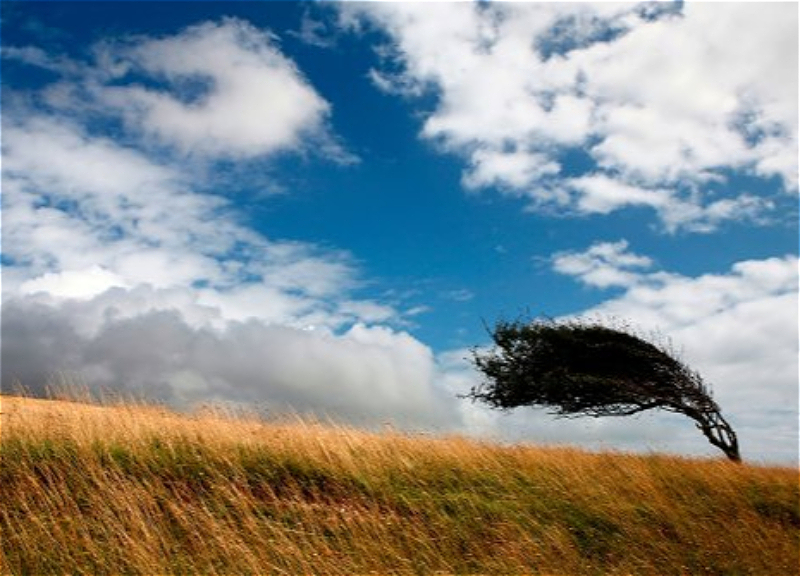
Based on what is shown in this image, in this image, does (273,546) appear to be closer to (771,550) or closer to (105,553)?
(105,553)

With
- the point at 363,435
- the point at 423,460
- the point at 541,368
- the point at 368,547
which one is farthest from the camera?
the point at 541,368

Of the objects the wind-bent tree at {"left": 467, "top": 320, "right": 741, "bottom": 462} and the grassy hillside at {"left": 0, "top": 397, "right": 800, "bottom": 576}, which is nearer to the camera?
the grassy hillside at {"left": 0, "top": 397, "right": 800, "bottom": 576}

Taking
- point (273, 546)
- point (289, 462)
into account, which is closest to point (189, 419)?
point (289, 462)

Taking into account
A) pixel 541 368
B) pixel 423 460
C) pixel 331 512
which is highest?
pixel 541 368

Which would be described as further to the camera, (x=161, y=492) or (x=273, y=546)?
(x=161, y=492)

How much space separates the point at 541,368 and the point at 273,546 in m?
16.2

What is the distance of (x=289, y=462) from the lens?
13.1 m

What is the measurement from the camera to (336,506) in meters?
11.5

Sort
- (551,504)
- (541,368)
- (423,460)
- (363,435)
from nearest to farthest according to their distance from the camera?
(551,504) < (423,460) < (363,435) < (541,368)

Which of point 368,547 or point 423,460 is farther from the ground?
point 423,460

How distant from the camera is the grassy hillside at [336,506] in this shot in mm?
9703

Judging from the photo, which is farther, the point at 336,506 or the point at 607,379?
the point at 607,379

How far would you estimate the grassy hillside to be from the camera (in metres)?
9.70

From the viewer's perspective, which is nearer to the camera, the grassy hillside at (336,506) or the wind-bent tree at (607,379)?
the grassy hillside at (336,506)
